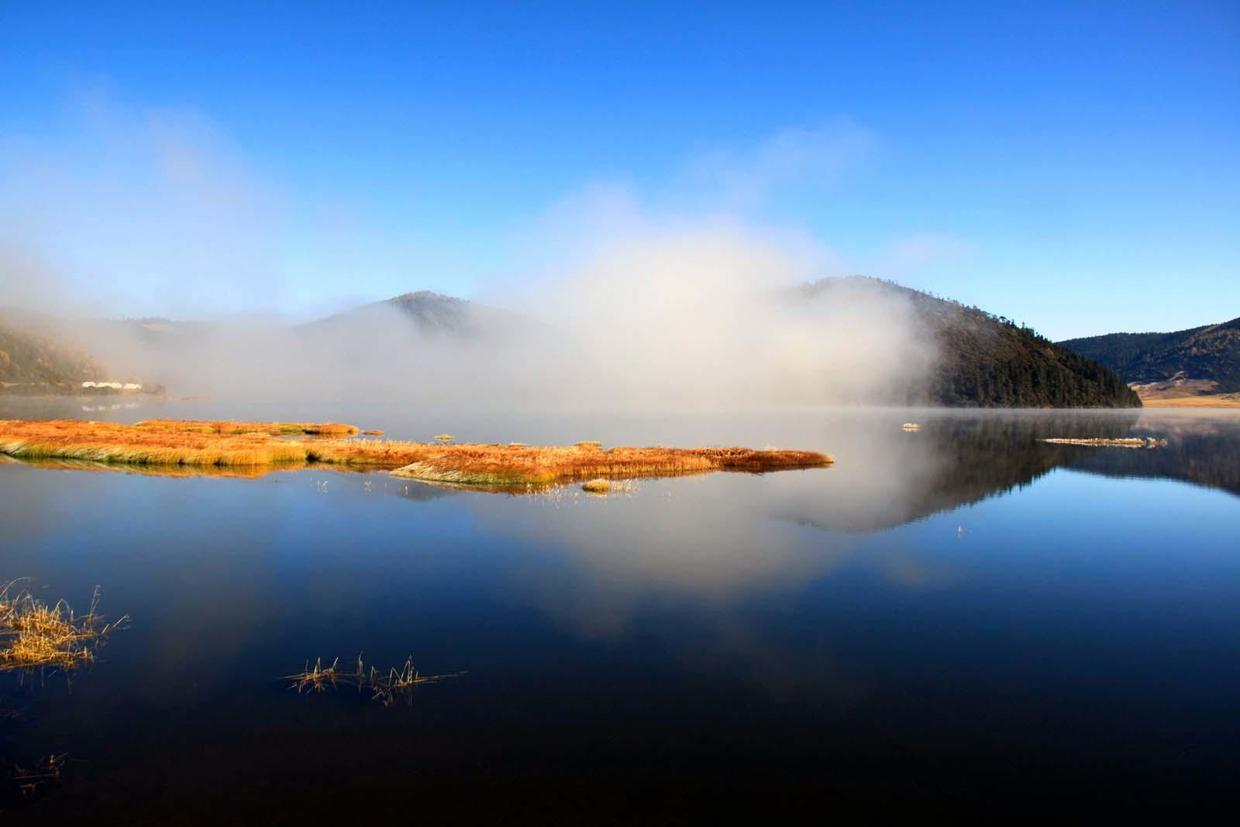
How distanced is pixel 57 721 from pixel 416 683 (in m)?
8.09

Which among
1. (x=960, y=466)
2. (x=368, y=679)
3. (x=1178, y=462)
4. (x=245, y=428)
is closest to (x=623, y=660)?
(x=368, y=679)

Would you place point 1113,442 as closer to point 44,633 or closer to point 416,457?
point 416,457

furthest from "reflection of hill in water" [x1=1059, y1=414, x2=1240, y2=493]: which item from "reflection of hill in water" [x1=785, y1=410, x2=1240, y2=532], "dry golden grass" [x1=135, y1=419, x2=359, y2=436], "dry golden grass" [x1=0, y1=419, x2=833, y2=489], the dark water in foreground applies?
"dry golden grass" [x1=135, y1=419, x2=359, y2=436]

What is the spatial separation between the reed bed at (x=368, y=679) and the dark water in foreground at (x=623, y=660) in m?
0.51

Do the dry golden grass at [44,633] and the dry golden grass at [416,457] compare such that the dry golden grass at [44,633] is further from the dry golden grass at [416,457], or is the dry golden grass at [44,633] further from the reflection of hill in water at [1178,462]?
the reflection of hill in water at [1178,462]

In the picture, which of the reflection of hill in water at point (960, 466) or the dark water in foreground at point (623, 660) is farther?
the reflection of hill in water at point (960, 466)

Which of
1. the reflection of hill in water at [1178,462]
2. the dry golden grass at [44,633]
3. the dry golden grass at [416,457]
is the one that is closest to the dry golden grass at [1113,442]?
the reflection of hill in water at [1178,462]

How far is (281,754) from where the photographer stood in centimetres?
1523

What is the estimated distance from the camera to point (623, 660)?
68.1 feet

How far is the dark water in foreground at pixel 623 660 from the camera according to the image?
1444cm

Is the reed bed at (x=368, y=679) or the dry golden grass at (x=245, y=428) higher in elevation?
the dry golden grass at (x=245, y=428)

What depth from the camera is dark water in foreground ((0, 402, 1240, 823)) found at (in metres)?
14.4

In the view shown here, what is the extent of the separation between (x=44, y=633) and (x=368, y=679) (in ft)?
36.7

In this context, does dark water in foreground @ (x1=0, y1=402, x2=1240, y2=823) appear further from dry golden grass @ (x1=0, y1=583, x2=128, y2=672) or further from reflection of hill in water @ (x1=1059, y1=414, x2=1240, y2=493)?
reflection of hill in water @ (x1=1059, y1=414, x2=1240, y2=493)
